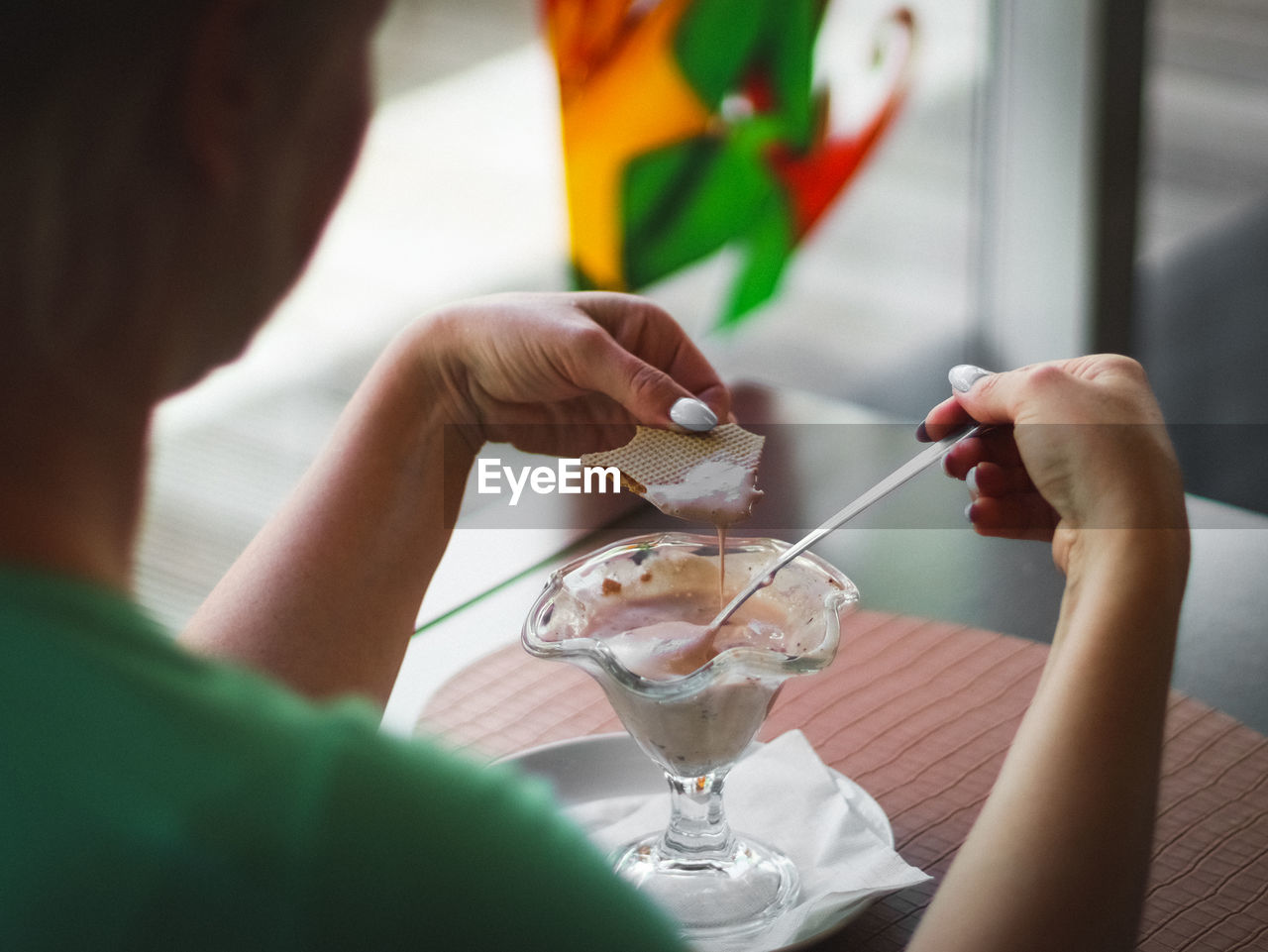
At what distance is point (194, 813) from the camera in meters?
0.33

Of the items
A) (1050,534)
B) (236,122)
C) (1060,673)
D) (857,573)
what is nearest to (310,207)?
(236,122)

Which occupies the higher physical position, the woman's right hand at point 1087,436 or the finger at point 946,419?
the woman's right hand at point 1087,436

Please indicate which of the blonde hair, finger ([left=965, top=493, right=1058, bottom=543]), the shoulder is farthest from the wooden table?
the blonde hair

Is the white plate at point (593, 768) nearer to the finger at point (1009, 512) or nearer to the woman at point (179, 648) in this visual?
the finger at point (1009, 512)

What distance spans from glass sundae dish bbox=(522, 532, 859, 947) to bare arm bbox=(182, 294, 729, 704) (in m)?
0.11

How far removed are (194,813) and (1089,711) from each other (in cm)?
34

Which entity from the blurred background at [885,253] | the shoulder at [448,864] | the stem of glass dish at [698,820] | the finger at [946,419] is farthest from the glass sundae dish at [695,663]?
the blurred background at [885,253]

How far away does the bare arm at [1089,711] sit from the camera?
1.57ft

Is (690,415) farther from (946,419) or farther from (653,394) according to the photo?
(946,419)

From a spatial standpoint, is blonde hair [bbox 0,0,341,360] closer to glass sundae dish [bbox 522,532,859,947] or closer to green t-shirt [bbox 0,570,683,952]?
green t-shirt [bbox 0,570,683,952]

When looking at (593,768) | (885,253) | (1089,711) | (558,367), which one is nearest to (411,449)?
(558,367)

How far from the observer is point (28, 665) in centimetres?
34

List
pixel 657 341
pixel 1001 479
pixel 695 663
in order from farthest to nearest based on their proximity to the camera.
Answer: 1. pixel 657 341
2. pixel 1001 479
3. pixel 695 663

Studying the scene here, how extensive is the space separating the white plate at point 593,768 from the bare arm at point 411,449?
11 cm
